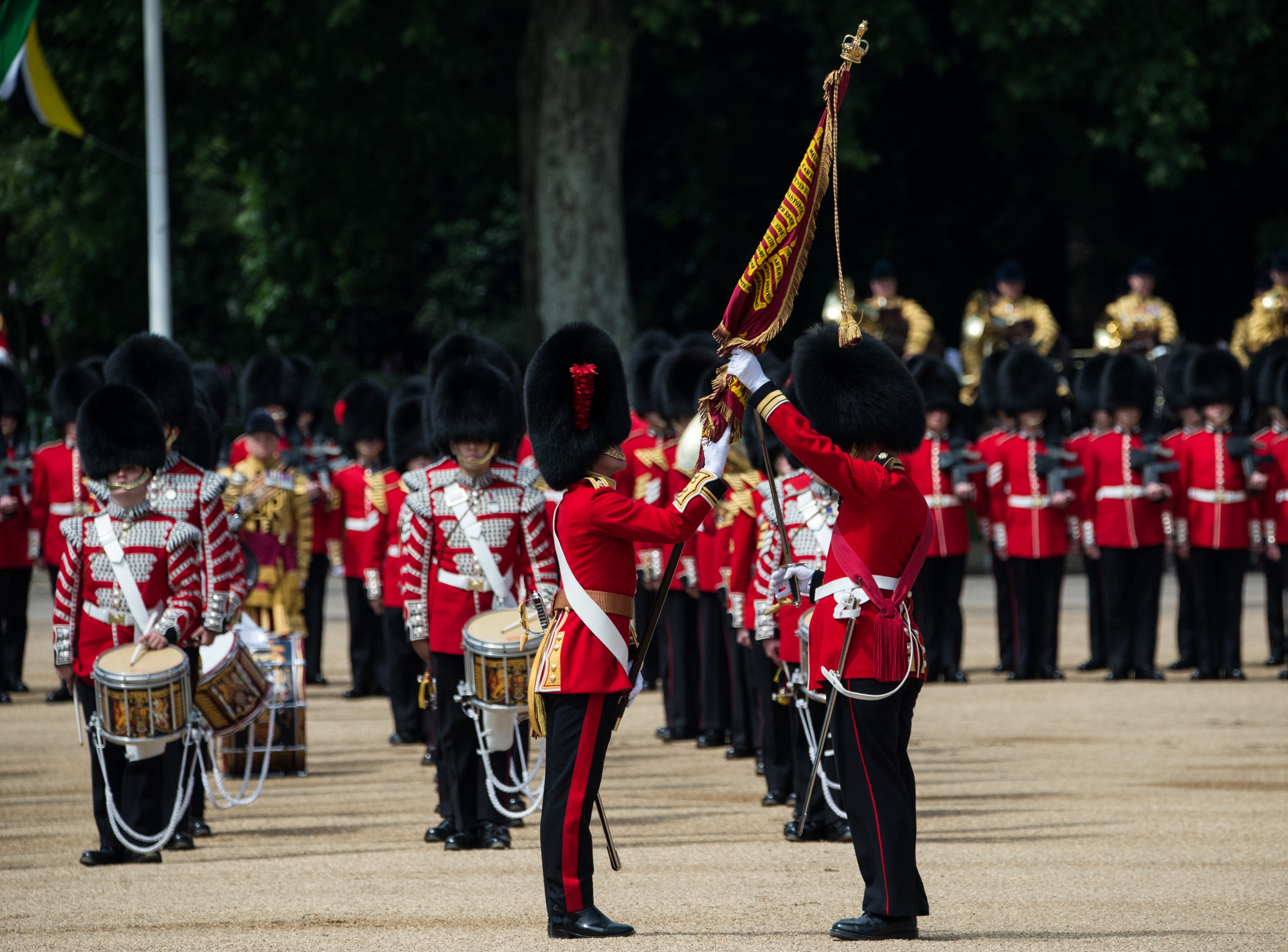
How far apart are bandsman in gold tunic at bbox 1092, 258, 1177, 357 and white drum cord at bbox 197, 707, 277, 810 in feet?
30.6

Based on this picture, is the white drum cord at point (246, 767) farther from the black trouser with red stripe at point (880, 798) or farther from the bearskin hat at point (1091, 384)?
the bearskin hat at point (1091, 384)

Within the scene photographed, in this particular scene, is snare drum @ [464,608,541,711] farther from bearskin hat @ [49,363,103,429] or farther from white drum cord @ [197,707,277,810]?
bearskin hat @ [49,363,103,429]

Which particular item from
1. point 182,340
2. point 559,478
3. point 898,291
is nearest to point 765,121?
point 898,291

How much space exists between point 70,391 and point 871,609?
7168mm

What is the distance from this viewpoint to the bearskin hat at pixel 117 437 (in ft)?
21.9

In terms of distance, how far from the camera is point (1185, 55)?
16.7 m

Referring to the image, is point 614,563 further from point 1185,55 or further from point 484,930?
point 1185,55

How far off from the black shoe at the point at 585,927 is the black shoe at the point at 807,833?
64.3 inches

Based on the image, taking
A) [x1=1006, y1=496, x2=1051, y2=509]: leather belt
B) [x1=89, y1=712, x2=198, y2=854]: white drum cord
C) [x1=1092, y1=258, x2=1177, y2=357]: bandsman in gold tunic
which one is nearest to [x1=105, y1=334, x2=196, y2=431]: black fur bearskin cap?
[x1=89, y1=712, x2=198, y2=854]: white drum cord

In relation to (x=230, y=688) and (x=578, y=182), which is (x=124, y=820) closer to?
(x=230, y=688)

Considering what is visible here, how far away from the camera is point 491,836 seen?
685 cm

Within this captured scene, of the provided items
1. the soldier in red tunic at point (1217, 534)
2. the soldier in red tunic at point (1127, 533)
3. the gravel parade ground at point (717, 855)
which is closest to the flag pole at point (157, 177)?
the gravel parade ground at point (717, 855)

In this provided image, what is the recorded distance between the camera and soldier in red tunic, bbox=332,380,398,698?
1119cm

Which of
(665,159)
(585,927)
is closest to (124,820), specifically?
(585,927)
